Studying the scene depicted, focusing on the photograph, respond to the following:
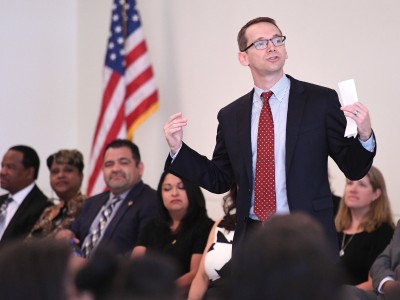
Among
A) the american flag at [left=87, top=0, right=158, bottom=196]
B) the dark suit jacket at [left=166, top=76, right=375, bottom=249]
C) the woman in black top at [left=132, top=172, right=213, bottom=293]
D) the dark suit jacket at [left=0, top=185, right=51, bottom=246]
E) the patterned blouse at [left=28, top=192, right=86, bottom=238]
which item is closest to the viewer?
the dark suit jacket at [left=166, top=76, right=375, bottom=249]

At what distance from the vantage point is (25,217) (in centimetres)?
648

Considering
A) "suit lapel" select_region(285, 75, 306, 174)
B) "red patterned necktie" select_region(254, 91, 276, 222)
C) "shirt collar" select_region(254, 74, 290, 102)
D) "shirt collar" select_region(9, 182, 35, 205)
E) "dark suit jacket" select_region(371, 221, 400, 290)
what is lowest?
"dark suit jacket" select_region(371, 221, 400, 290)

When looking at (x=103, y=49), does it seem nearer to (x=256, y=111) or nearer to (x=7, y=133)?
(x=7, y=133)

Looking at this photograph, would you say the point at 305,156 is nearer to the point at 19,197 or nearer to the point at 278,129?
the point at 278,129

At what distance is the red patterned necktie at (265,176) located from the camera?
3.22 meters

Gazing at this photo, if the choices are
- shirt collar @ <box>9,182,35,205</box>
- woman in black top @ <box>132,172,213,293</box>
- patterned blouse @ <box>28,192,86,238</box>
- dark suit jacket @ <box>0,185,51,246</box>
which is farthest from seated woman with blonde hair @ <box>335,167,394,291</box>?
shirt collar @ <box>9,182,35,205</box>

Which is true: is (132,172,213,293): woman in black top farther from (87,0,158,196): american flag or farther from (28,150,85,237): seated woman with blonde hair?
(87,0,158,196): american flag

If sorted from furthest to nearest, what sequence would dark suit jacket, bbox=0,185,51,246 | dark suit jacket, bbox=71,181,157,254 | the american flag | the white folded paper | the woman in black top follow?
the american flag, dark suit jacket, bbox=0,185,51,246, dark suit jacket, bbox=71,181,157,254, the woman in black top, the white folded paper

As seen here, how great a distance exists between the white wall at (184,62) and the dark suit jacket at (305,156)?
Answer: 234cm

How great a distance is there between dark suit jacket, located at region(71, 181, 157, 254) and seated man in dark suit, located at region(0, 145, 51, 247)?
2.19 ft

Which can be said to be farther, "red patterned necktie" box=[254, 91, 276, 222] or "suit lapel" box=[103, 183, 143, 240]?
"suit lapel" box=[103, 183, 143, 240]

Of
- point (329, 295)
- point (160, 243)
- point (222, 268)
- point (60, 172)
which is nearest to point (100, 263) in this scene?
point (329, 295)

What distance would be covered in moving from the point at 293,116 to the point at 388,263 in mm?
1587

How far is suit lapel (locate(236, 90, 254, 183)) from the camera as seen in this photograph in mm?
3254
